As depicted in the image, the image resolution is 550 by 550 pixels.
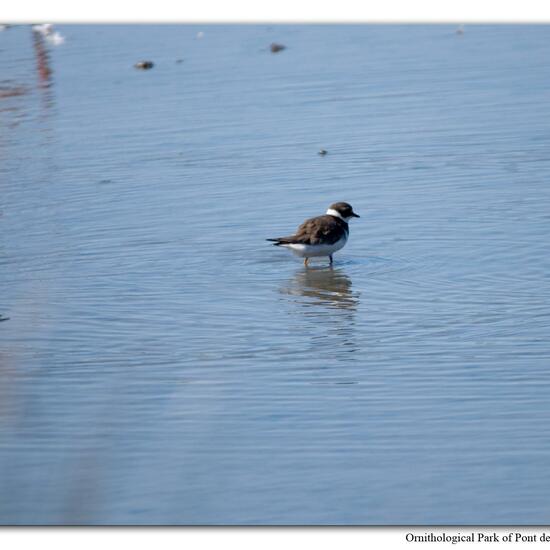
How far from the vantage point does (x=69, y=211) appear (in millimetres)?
11891

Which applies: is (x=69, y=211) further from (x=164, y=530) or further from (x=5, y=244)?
(x=164, y=530)

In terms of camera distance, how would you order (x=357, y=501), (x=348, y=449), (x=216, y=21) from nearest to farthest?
(x=216, y=21) < (x=357, y=501) < (x=348, y=449)

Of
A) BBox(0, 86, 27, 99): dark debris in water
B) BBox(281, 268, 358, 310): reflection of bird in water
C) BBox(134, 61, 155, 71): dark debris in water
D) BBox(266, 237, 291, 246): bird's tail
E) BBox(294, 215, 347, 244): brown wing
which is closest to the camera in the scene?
BBox(281, 268, 358, 310): reflection of bird in water

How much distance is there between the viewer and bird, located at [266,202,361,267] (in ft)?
33.8

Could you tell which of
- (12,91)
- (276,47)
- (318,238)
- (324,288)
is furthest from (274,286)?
(276,47)

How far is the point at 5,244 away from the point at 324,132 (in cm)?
504

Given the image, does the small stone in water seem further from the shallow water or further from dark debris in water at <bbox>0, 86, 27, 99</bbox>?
dark debris in water at <bbox>0, 86, 27, 99</bbox>

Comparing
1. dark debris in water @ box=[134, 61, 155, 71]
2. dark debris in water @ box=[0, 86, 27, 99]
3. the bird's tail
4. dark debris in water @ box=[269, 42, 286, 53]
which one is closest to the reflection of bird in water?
the bird's tail

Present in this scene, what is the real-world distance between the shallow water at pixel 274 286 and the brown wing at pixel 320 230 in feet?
0.99

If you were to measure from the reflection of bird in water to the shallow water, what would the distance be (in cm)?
4

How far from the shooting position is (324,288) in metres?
9.90

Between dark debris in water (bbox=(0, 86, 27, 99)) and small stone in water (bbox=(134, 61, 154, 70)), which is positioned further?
small stone in water (bbox=(134, 61, 154, 70))

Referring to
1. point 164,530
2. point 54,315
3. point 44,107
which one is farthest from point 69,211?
point 164,530

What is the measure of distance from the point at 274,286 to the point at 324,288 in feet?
1.36
